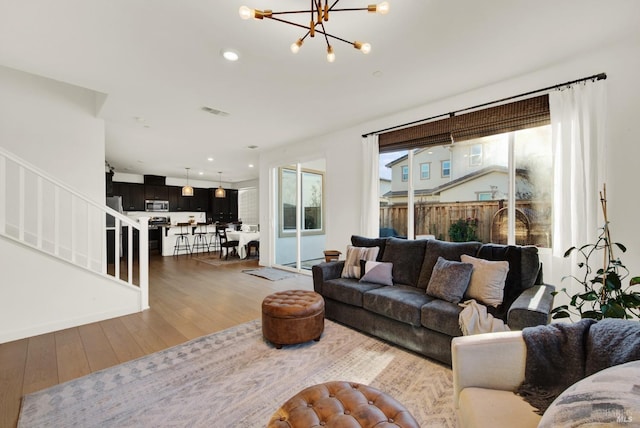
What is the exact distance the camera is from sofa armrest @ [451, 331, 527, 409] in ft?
4.08

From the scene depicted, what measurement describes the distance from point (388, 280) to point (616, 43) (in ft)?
9.61

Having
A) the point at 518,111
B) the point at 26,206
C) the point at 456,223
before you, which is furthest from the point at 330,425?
the point at 26,206

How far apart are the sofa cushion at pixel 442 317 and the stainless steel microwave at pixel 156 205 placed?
375 inches

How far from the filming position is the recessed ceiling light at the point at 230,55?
7.98ft

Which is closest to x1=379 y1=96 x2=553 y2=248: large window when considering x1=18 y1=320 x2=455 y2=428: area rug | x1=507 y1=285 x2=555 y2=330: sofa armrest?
x1=507 y1=285 x2=555 y2=330: sofa armrest

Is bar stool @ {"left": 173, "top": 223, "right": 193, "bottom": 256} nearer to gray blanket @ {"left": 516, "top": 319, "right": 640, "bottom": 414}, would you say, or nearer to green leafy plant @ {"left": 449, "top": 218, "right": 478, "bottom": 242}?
green leafy plant @ {"left": 449, "top": 218, "right": 478, "bottom": 242}

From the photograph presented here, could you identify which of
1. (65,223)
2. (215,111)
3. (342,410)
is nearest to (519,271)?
(342,410)

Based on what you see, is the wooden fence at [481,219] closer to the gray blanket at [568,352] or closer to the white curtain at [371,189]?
the white curtain at [371,189]

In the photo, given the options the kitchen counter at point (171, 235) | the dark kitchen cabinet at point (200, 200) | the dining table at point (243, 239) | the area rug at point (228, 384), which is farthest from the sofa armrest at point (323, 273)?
the dark kitchen cabinet at point (200, 200)

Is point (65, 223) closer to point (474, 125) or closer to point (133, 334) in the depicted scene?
point (133, 334)

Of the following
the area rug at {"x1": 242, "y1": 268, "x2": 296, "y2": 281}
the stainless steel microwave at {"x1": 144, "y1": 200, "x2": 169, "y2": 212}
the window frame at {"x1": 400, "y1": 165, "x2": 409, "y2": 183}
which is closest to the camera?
the window frame at {"x1": 400, "y1": 165, "x2": 409, "y2": 183}

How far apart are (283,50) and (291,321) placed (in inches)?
95.4

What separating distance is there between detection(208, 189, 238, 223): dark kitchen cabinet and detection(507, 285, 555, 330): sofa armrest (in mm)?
10225

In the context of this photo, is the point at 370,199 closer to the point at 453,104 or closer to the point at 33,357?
the point at 453,104
